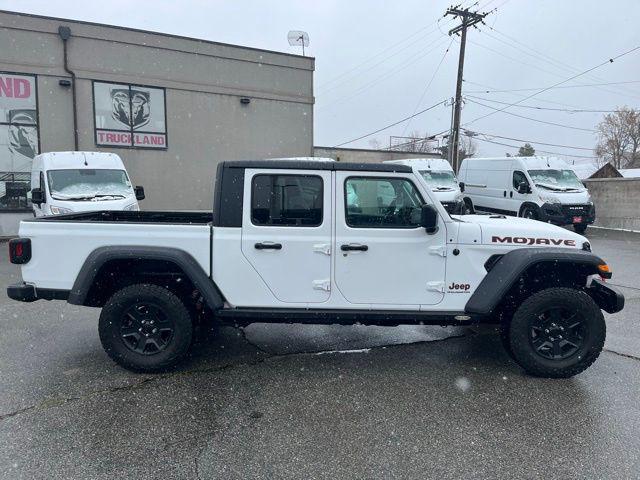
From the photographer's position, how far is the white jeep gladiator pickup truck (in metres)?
3.95

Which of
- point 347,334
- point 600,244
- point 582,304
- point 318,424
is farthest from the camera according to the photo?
point 600,244

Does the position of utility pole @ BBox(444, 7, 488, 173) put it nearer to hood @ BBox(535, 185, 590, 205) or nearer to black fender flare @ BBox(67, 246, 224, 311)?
hood @ BBox(535, 185, 590, 205)

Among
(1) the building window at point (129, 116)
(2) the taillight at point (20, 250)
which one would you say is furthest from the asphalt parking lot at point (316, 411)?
(1) the building window at point (129, 116)

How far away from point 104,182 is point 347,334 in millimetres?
7996

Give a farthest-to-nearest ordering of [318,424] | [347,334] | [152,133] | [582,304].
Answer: [152,133] < [347,334] < [582,304] < [318,424]

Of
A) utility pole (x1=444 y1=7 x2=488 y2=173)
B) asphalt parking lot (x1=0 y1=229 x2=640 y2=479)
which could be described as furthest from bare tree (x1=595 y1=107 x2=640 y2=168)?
asphalt parking lot (x1=0 y1=229 x2=640 y2=479)

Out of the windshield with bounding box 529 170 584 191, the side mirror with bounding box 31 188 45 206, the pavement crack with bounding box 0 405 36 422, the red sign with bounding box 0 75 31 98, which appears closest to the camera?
the pavement crack with bounding box 0 405 36 422

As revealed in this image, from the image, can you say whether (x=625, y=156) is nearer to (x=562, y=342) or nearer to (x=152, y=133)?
(x=152, y=133)

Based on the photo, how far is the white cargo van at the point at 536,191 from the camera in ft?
45.0

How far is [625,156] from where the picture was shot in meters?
58.7

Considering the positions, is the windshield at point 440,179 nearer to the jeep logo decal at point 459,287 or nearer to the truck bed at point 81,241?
the jeep logo decal at point 459,287

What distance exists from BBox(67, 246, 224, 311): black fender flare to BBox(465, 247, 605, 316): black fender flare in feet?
7.13

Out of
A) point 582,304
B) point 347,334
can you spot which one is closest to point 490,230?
point 582,304

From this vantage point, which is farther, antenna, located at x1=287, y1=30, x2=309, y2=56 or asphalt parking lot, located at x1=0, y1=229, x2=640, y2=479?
antenna, located at x1=287, y1=30, x2=309, y2=56
